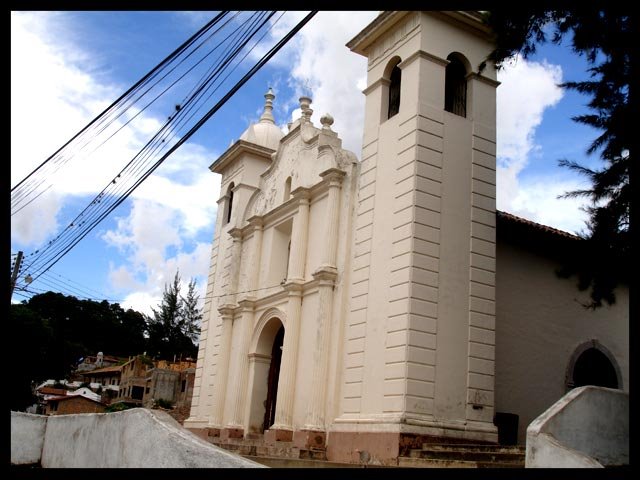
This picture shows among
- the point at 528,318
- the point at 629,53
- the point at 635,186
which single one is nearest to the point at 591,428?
the point at 635,186

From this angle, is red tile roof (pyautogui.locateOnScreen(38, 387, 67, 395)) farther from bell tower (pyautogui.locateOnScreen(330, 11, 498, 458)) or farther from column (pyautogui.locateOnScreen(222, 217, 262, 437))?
bell tower (pyautogui.locateOnScreen(330, 11, 498, 458))

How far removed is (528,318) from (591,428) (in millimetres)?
6454

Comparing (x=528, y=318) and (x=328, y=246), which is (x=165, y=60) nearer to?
(x=328, y=246)

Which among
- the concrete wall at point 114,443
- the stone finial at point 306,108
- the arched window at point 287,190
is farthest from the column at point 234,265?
the concrete wall at point 114,443

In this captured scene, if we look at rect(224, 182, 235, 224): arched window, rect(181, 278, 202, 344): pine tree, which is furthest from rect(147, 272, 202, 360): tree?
rect(224, 182, 235, 224): arched window

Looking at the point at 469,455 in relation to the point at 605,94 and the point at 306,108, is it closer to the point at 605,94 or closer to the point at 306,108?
the point at 605,94

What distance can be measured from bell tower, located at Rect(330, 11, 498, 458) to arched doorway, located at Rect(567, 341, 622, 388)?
385 centimetres

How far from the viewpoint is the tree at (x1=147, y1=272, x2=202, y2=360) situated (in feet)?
202

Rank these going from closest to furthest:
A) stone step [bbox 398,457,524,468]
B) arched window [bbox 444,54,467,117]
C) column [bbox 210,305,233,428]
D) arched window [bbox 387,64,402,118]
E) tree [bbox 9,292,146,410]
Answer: stone step [bbox 398,457,524,468]
arched window [bbox 444,54,467,117]
arched window [bbox 387,64,402,118]
column [bbox 210,305,233,428]
tree [bbox 9,292,146,410]

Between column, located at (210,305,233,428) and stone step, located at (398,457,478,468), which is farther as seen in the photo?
column, located at (210,305,233,428)

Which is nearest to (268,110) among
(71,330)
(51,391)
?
(51,391)

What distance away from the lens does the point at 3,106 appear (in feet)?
11.5

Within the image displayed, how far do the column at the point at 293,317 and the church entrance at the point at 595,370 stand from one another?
6.49m

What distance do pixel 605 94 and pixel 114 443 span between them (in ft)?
25.2
